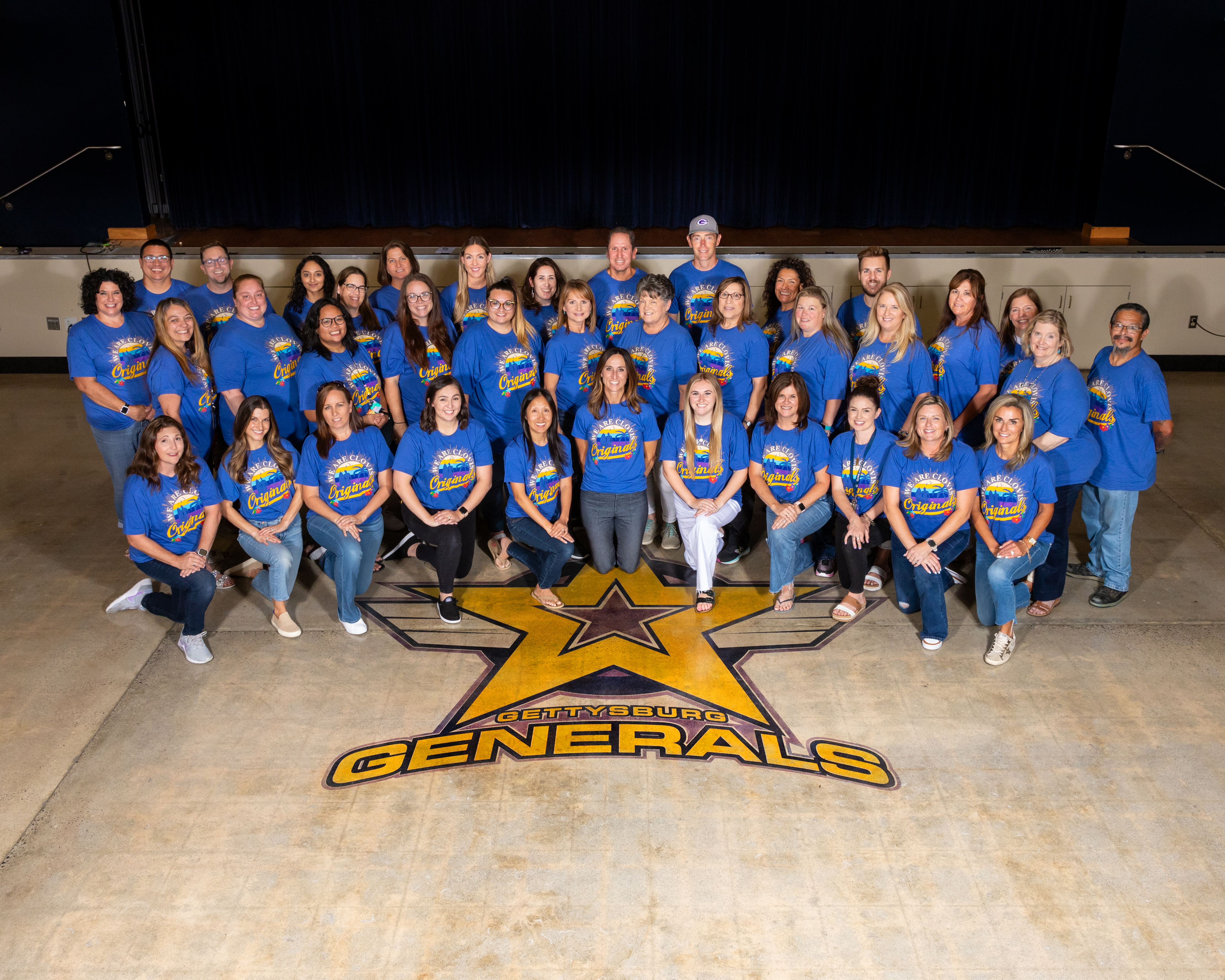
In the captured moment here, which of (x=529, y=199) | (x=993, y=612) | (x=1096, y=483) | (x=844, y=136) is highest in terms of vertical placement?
(x=844, y=136)

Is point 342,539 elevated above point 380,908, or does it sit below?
above

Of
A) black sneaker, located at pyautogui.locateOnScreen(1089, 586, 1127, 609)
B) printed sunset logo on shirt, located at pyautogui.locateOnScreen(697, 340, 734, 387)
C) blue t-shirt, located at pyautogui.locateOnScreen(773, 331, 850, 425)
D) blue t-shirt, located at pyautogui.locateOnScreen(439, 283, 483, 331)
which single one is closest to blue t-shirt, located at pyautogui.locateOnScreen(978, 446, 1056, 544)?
black sneaker, located at pyautogui.locateOnScreen(1089, 586, 1127, 609)

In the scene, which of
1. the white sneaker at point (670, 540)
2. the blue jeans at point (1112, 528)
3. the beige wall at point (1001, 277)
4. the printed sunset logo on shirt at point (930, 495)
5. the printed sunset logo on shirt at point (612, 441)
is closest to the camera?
the printed sunset logo on shirt at point (930, 495)

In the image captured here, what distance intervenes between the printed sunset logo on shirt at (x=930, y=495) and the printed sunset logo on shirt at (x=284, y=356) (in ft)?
10.3

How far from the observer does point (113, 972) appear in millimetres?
2975

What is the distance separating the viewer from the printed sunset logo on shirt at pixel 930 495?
14.6 ft

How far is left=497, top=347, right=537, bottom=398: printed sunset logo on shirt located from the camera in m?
5.19

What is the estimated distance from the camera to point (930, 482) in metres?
4.45

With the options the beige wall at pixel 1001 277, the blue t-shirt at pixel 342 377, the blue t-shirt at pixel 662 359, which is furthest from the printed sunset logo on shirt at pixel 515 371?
the beige wall at pixel 1001 277

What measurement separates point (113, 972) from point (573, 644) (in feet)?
7.30

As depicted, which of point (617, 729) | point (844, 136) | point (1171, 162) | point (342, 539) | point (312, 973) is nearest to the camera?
point (312, 973)

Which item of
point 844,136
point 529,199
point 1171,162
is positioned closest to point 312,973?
point 529,199

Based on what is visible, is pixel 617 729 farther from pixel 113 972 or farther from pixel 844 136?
pixel 844 136

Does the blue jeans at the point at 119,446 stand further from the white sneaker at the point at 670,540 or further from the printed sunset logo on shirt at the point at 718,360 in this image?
the printed sunset logo on shirt at the point at 718,360
